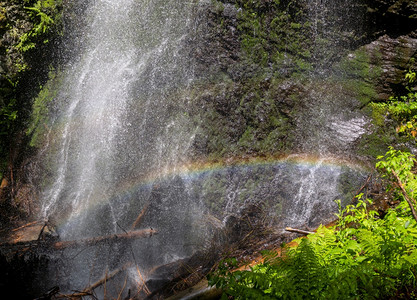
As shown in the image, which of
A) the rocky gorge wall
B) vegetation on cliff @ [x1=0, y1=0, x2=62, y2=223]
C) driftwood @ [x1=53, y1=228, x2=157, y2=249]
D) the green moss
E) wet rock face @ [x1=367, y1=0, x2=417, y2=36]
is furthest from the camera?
the green moss

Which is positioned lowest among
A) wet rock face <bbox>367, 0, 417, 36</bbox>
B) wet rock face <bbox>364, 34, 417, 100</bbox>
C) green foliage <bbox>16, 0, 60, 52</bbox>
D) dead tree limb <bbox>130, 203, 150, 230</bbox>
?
dead tree limb <bbox>130, 203, 150, 230</bbox>

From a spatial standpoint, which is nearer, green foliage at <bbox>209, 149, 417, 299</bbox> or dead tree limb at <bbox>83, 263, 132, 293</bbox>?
green foliage at <bbox>209, 149, 417, 299</bbox>

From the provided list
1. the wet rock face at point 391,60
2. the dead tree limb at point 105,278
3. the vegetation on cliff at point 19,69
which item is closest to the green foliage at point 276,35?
the wet rock face at point 391,60

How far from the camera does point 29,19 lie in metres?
6.21

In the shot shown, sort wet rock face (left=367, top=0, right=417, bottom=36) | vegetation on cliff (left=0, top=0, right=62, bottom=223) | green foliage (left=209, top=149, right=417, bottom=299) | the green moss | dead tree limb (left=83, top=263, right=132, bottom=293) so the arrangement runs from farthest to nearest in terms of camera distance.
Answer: the green moss, vegetation on cliff (left=0, top=0, right=62, bottom=223), wet rock face (left=367, top=0, right=417, bottom=36), dead tree limb (left=83, top=263, right=132, bottom=293), green foliage (left=209, top=149, right=417, bottom=299)

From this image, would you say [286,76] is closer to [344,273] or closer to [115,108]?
[115,108]

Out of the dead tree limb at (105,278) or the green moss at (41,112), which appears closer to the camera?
the dead tree limb at (105,278)

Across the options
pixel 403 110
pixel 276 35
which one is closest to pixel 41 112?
pixel 276 35

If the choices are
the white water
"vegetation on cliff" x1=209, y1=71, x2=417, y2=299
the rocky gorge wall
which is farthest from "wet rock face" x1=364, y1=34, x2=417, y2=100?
"vegetation on cliff" x1=209, y1=71, x2=417, y2=299

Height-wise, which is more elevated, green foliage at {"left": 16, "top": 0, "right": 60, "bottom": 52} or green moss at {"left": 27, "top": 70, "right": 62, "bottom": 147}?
green foliage at {"left": 16, "top": 0, "right": 60, "bottom": 52}

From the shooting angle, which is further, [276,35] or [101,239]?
[276,35]

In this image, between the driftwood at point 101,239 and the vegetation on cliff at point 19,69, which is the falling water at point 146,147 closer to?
the driftwood at point 101,239

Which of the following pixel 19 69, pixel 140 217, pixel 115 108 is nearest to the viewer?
pixel 140 217

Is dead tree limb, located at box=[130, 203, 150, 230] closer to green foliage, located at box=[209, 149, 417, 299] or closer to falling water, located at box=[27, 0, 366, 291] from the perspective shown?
falling water, located at box=[27, 0, 366, 291]
